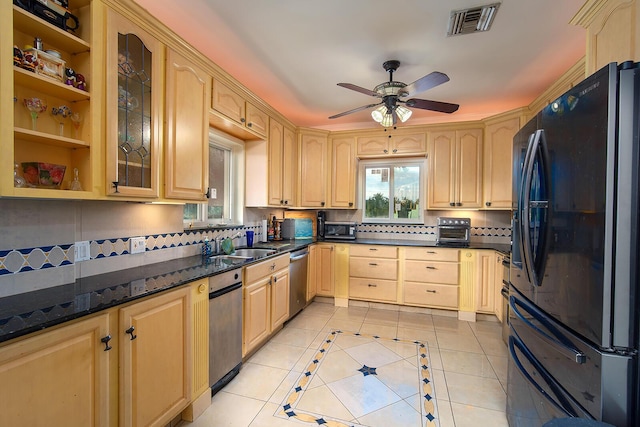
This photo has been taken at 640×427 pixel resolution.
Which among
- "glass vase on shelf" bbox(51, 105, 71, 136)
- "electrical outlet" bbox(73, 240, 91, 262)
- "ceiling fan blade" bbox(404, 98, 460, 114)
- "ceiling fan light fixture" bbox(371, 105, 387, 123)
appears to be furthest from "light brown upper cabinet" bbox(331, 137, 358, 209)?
"glass vase on shelf" bbox(51, 105, 71, 136)

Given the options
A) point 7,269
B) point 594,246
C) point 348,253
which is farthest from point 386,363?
point 7,269

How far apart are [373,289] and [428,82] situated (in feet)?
8.62

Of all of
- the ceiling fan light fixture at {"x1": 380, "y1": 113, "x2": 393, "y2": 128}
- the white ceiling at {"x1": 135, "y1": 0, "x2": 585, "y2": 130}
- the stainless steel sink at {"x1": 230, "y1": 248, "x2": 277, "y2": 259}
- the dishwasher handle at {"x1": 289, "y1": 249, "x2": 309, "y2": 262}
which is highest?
the white ceiling at {"x1": 135, "y1": 0, "x2": 585, "y2": 130}

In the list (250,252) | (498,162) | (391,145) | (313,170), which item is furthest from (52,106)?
(498,162)

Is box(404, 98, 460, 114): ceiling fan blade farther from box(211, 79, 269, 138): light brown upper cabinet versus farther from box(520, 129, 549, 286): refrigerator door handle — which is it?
box(211, 79, 269, 138): light brown upper cabinet

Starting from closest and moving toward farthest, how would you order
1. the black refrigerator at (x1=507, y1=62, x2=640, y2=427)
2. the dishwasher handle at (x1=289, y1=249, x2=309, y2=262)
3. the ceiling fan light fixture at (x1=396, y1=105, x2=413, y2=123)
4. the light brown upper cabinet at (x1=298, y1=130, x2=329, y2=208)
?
the black refrigerator at (x1=507, y1=62, x2=640, y2=427)
the ceiling fan light fixture at (x1=396, y1=105, x2=413, y2=123)
the dishwasher handle at (x1=289, y1=249, x2=309, y2=262)
the light brown upper cabinet at (x1=298, y1=130, x2=329, y2=208)

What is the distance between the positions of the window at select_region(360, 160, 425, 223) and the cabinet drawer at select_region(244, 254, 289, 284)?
1.83 m

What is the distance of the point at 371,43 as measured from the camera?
7.61 feet

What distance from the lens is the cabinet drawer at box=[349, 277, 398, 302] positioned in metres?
3.76

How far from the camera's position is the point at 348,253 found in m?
3.93

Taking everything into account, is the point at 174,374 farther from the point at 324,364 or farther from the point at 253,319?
the point at 324,364

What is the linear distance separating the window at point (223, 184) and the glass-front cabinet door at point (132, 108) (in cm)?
94

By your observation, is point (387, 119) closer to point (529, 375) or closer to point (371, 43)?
point (371, 43)

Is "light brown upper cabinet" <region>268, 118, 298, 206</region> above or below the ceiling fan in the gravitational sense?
below
